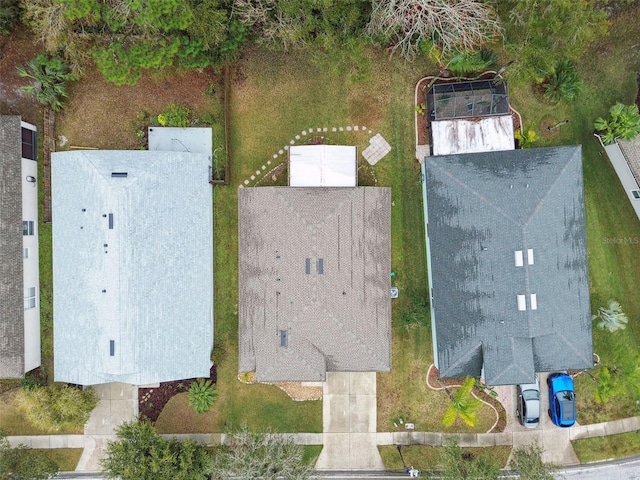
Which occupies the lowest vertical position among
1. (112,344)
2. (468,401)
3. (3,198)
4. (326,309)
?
(468,401)

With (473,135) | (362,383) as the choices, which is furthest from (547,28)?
(362,383)

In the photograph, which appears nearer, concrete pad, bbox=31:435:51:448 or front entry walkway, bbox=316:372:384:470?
concrete pad, bbox=31:435:51:448

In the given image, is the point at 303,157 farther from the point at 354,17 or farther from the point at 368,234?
the point at 354,17

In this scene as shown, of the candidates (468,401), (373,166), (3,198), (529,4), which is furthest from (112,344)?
(529,4)

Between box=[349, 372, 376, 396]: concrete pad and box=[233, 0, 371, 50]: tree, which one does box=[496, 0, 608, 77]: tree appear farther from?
box=[349, 372, 376, 396]: concrete pad

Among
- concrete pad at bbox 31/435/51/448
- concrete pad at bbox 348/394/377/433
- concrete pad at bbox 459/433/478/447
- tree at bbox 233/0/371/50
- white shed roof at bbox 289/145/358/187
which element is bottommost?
concrete pad at bbox 459/433/478/447

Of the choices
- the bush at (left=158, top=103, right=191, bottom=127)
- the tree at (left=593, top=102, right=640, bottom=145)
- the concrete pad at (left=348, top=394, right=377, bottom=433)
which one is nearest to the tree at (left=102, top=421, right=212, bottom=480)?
the concrete pad at (left=348, top=394, right=377, bottom=433)
